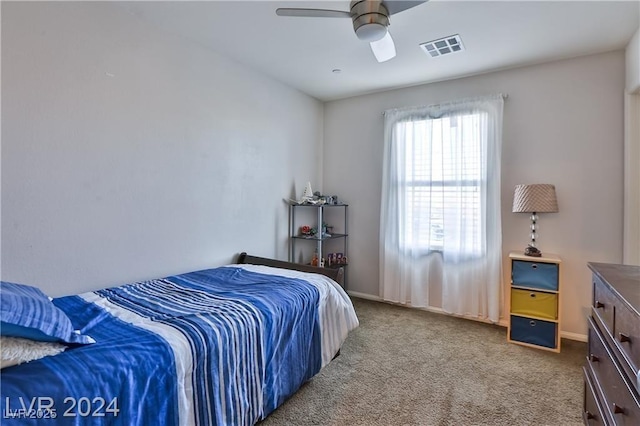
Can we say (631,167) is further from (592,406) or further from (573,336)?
(592,406)

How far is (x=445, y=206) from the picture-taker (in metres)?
3.36

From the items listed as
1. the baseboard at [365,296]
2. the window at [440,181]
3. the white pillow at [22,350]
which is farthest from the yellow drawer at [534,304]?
the white pillow at [22,350]

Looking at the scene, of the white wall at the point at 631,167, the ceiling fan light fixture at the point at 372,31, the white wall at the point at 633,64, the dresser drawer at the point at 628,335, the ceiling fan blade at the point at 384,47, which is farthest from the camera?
the white wall at the point at 631,167

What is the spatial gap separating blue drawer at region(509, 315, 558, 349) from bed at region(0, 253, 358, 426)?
4.98 ft

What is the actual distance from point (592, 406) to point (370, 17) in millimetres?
2297

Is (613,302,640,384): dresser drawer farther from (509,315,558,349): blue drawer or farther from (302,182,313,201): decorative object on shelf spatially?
(302,182,313,201): decorative object on shelf

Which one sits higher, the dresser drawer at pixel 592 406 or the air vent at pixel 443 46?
the air vent at pixel 443 46

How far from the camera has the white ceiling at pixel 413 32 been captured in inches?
83.9

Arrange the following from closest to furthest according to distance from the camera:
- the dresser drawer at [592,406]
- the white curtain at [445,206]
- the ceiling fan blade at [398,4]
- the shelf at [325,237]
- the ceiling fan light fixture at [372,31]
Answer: the dresser drawer at [592,406] → the ceiling fan blade at [398,4] → the ceiling fan light fixture at [372,31] → the white curtain at [445,206] → the shelf at [325,237]

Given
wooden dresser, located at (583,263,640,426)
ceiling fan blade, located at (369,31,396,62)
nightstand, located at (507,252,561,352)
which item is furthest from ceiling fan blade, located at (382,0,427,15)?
nightstand, located at (507,252,561,352)

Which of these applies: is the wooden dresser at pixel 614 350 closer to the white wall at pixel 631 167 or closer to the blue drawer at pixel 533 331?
the blue drawer at pixel 533 331

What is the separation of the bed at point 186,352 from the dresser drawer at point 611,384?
1408mm

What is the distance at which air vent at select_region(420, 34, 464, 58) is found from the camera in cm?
253

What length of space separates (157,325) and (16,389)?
551 millimetres
